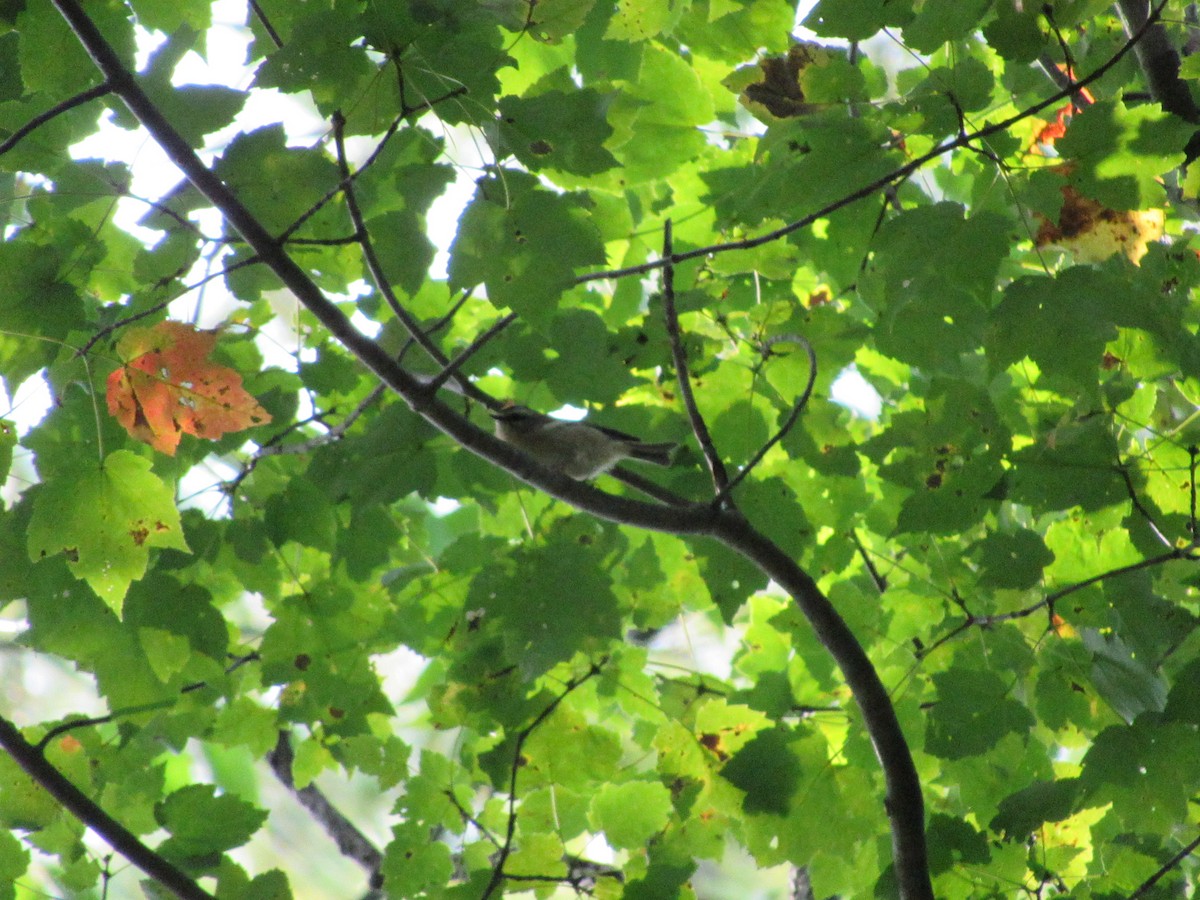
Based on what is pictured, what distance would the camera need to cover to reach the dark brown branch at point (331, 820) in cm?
416

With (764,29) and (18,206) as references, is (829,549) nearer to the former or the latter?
(764,29)

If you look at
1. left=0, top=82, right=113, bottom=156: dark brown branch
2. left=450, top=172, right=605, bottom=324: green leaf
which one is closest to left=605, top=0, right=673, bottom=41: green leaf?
left=450, top=172, right=605, bottom=324: green leaf

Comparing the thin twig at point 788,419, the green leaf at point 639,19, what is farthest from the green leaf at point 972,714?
the green leaf at point 639,19

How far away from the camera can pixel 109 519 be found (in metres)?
2.10

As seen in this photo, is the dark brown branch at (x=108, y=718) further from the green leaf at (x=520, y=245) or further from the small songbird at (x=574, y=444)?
the green leaf at (x=520, y=245)

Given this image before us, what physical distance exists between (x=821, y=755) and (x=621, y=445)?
1.08m

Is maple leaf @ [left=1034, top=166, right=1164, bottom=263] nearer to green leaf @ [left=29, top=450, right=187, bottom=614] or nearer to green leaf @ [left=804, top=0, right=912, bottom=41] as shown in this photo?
green leaf @ [left=804, top=0, right=912, bottom=41]

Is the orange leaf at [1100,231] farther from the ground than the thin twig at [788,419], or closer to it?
farther from the ground

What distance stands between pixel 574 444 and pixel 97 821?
5.49 ft

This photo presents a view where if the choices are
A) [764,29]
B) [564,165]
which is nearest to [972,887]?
[564,165]

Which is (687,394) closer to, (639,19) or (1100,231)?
(639,19)

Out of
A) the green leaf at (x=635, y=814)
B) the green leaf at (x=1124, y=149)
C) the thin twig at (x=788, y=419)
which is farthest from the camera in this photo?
the green leaf at (x=635, y=814)

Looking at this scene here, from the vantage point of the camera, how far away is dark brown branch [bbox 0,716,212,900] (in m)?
2.29

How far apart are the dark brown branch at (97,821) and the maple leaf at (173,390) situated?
79cm
